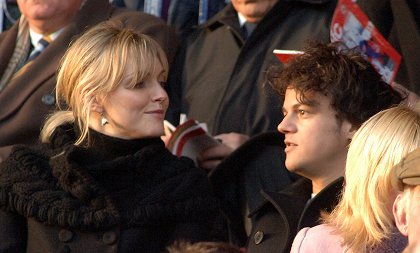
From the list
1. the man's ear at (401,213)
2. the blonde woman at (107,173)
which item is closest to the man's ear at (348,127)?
the blonde woman at (107,173)

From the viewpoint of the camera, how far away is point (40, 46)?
6.44 meters

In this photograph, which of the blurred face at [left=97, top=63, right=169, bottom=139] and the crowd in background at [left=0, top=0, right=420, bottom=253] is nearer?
the crowd in background at [left=0, top=0, right=420, bottom=253]

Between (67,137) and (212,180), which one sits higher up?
(67,137)

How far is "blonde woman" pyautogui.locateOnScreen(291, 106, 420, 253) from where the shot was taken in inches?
159

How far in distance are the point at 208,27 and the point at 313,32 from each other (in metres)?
0.77

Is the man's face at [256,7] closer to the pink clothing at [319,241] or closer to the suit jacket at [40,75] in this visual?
the suit jacket at [40,75]

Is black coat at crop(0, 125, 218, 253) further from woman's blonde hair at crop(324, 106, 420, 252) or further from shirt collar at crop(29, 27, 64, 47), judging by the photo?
shirt collar at crop(29, 27, 64, 47)

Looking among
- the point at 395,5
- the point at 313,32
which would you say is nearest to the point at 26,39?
the point at 313,32

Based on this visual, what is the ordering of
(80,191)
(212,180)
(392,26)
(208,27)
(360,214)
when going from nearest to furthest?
1. (360,214)
2. (80,191)
3. (212,180)
4. (392,26)
5. (208,27)

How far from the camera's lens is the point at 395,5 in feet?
20.1

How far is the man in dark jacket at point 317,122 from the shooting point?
5.12m

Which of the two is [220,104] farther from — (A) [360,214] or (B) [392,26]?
(A) [360,214]

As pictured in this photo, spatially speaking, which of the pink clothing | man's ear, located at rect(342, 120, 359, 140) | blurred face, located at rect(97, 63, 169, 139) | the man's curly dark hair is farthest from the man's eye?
the pink clothing

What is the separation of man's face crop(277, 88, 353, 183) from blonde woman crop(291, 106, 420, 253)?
0.87 m
